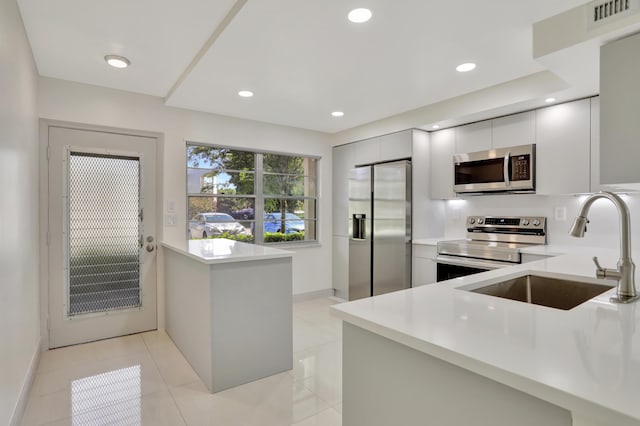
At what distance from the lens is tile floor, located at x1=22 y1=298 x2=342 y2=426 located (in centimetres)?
209

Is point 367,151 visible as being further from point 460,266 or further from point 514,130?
point 460,266

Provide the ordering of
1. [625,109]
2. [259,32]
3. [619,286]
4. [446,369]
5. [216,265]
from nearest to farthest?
1. [446,369]
2. [619,286]
3. [625,109]
4. [259,32]
5. [216,265]

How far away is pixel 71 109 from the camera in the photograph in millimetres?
3217

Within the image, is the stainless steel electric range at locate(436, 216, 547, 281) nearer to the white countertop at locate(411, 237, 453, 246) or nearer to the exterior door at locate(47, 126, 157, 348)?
the white countertop at locate(411, 237, 453, 246)

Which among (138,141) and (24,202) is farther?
(138,141)

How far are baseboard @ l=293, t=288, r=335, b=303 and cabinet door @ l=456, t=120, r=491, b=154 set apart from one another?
2.65m

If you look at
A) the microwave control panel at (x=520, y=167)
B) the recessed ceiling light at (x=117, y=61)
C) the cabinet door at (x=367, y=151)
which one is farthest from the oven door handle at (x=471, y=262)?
the recessed ceiling light at (x=117, y=61)

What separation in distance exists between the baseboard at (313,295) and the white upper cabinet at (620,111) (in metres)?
3.69

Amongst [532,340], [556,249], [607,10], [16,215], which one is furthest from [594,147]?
[16,215]

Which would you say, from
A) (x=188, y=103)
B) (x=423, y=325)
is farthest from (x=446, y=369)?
(x=188, y=103)

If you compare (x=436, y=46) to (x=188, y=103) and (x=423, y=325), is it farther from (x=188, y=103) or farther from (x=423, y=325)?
(x=188, y=103)

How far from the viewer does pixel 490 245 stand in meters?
3.51

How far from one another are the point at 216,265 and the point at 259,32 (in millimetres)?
1573

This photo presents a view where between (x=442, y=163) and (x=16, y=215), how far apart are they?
3834mm
